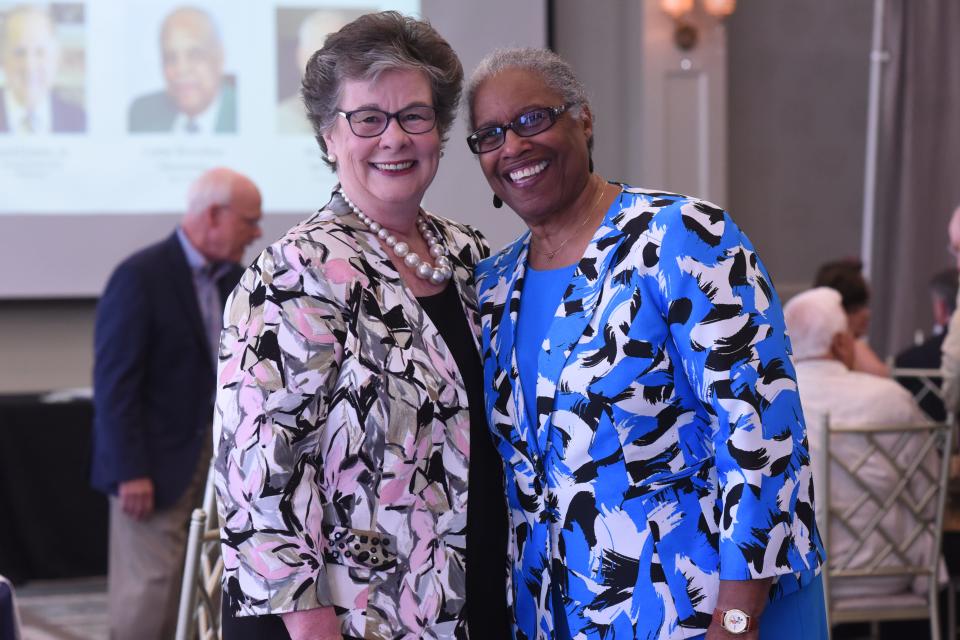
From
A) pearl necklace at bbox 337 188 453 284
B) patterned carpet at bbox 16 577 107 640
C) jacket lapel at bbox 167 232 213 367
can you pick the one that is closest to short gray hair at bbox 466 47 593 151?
pearl necklace at bbox 337 188 453 284

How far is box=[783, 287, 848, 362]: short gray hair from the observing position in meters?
3.41

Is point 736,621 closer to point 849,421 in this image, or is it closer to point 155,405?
point 849,421

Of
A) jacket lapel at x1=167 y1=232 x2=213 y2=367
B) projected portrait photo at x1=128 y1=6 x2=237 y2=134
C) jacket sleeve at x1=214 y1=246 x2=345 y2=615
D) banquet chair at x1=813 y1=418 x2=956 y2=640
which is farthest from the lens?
projected portrait photo at x1=128 y1=6 x2=237 y2=134

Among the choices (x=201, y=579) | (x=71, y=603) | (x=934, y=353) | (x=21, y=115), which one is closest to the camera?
(x=201, y=579)

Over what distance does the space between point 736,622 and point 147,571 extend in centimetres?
250

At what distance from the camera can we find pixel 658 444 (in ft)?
5.19

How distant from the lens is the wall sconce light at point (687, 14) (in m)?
6.07

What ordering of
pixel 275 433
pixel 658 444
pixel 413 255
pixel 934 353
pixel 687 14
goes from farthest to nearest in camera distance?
pixel 687 14
pixel 934 353
pixel 413 255
pixel 658 444
pixel 275 433

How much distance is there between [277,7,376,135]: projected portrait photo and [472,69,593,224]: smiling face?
13.6 feet

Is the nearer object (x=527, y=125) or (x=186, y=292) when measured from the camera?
(x=527, y=125)

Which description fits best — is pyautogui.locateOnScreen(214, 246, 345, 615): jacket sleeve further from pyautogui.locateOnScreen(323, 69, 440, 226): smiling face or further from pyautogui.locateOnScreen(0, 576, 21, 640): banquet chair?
pyautogui.locateOnScreen(0, 576, 21, 640): banquet chair

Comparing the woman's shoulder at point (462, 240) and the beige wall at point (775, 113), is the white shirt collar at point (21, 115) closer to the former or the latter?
the beige wall at point (775, 113)

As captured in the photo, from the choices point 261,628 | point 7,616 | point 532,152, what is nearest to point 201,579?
point 7,616

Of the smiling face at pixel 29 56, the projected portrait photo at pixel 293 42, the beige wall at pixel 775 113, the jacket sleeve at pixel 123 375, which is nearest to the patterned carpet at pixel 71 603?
the jacket sleeve at pixel 123 375
